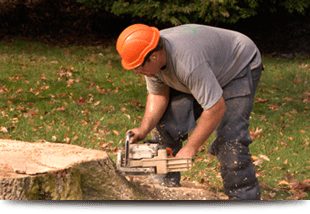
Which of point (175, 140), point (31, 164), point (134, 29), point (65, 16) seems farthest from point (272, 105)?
point (65, 16)

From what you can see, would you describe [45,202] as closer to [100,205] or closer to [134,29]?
[100,205]

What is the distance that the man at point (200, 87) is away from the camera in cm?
211

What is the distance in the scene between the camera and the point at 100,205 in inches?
91.4

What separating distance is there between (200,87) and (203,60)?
0.19 meters

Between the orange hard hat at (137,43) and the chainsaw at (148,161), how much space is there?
23.7 inches

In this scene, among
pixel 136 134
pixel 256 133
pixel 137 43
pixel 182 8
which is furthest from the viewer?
pixel 182 8

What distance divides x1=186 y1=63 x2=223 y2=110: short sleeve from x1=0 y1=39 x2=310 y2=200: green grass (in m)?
1.36

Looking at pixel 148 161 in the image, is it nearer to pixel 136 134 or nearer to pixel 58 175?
pixel 136 134

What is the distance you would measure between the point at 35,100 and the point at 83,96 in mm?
751

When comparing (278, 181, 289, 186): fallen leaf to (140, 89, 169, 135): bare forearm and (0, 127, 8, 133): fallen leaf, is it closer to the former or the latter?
(140, 89, 169, 135): bare forearm

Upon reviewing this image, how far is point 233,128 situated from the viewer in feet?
8.21

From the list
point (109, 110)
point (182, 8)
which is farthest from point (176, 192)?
point (182, 8)

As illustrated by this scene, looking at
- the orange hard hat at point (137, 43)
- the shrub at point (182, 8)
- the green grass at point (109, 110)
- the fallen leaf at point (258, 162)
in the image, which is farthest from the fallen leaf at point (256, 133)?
the shrub at point (182, 8)

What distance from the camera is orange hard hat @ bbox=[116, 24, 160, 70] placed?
6.77 feet
